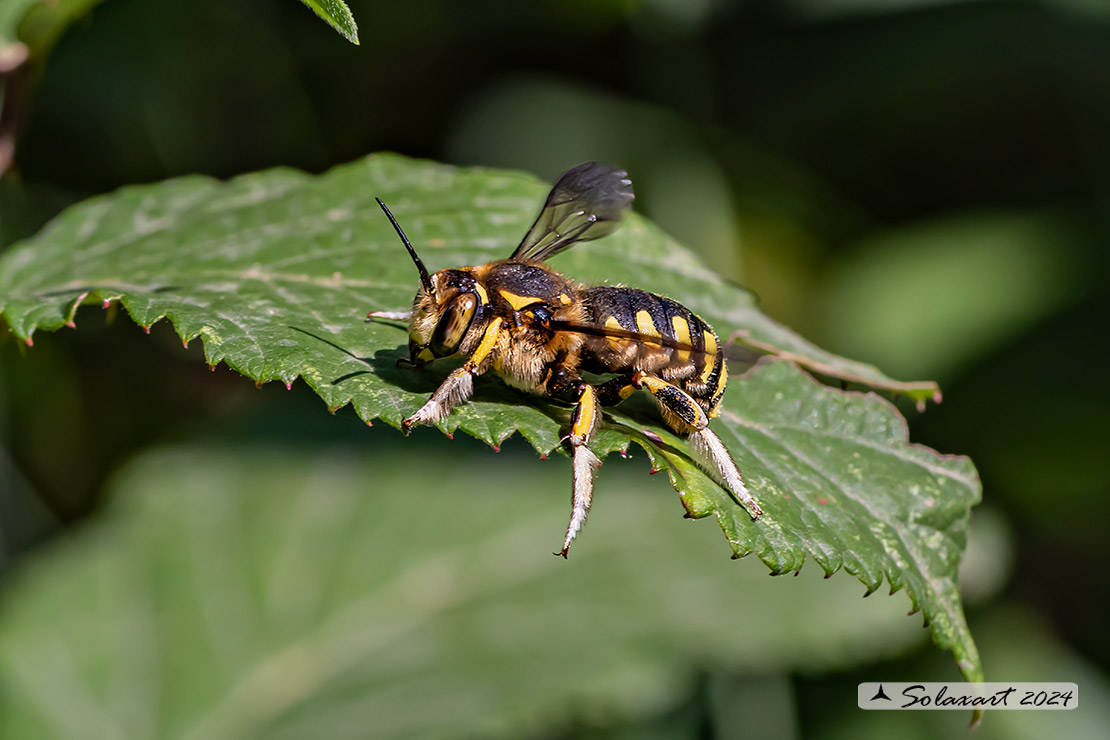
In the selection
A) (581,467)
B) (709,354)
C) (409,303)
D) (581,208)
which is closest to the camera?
(581,467)

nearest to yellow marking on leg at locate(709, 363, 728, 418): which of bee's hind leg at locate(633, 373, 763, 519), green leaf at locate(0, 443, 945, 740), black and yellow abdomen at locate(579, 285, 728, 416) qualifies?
black and yellow abdomen at locate(579, 285, 728, 416)

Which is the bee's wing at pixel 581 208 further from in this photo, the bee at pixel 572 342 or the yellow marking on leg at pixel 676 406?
the yellow marking on leg at pixel 676 406

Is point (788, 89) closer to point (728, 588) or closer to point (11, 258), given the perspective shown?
point (728, 588)

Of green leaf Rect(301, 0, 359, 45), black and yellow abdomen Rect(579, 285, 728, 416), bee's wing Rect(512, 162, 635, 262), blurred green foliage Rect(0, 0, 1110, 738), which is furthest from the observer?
blurred green foliage Rect(0, 0, 1110, 738)

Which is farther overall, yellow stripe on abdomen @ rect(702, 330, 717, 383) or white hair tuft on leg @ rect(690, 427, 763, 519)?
yellow stripe on abdomen @ rect(702, 330, 717, 383)

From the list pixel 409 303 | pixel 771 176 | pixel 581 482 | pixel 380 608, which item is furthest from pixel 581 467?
pixel 771 176

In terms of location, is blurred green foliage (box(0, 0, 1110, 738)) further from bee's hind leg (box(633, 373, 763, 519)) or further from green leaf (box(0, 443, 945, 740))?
bee's hind leg (box(633, 373, 763, 519))

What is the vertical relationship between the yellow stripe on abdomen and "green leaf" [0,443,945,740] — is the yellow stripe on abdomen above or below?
above

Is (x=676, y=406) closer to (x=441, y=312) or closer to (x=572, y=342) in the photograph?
(x=572, y=342)
